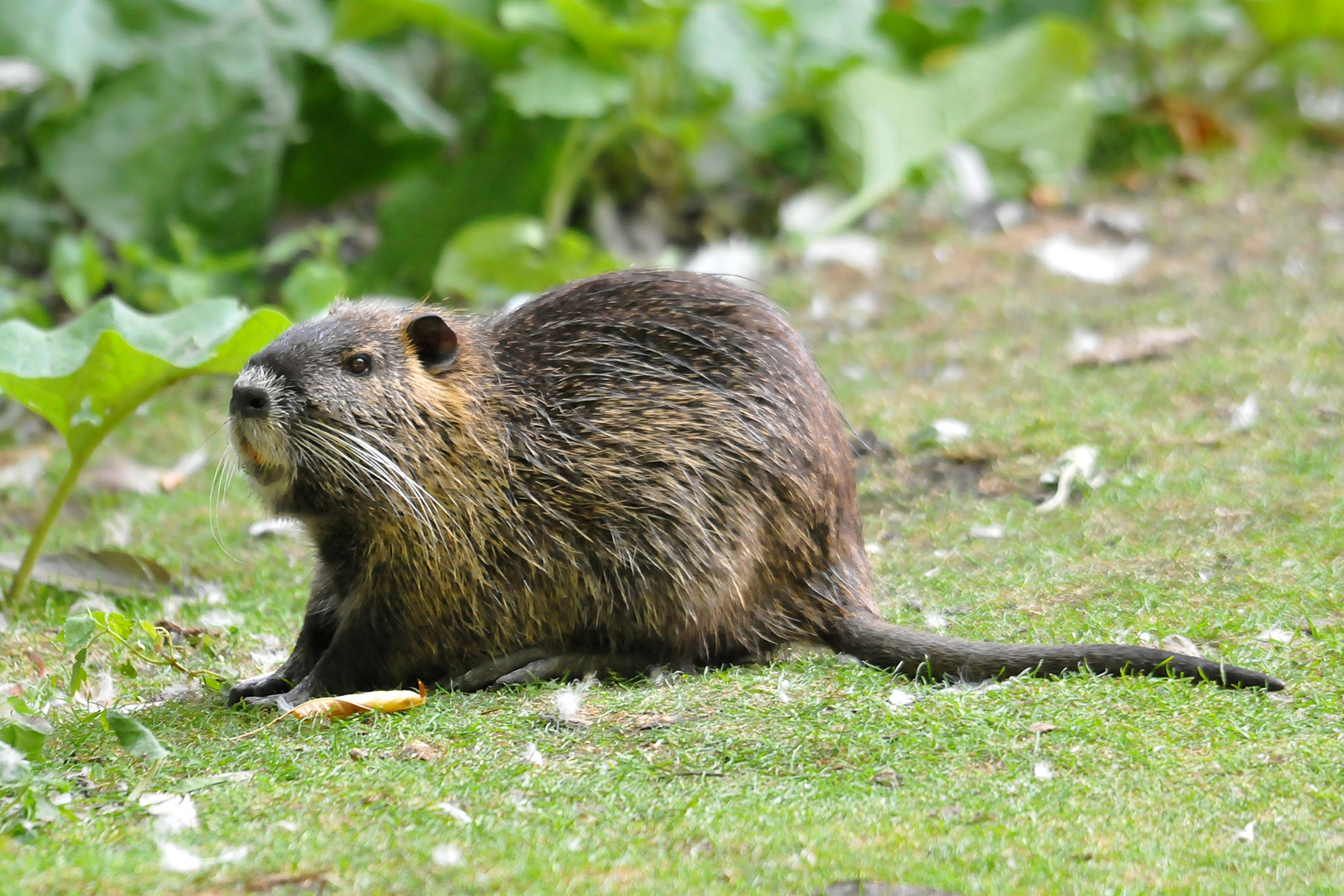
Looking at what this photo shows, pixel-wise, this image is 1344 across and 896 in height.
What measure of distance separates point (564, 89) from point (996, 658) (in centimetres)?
436

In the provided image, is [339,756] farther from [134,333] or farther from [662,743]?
[134,333]

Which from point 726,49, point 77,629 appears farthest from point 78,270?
point 77,629

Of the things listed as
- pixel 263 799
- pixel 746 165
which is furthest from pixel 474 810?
pixel 746 165

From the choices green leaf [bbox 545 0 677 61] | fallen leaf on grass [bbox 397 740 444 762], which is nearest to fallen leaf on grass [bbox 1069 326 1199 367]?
green leaf [bbox 545 0 677 61]

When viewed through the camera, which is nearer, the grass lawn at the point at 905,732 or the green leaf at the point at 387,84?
the grass lawn at the point at 905,732

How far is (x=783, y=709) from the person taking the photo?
3385 mm

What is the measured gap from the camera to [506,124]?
8.03 m

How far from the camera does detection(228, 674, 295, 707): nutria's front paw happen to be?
370 centimetres

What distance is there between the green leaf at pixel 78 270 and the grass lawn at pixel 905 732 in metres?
1.29

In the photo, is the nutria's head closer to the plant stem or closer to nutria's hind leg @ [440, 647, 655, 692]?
nutria's hind leg @ [440, 647, 655, 692]

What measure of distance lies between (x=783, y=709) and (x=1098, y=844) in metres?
0.84

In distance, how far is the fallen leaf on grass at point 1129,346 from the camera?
6.20m

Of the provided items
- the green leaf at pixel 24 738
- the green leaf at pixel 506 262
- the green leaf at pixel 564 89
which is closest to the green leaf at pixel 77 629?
the green leaf at pixel 24 738

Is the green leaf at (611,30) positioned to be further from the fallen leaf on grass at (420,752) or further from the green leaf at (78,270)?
the fallen leaf on grass at (420,752)
